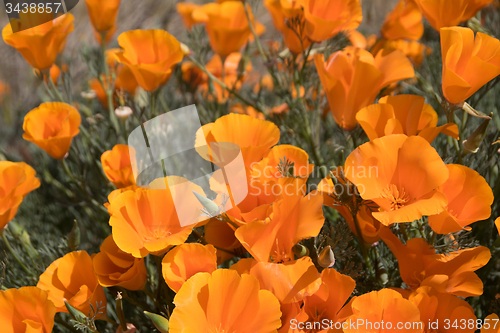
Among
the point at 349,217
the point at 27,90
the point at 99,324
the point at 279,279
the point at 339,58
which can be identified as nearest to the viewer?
the point at 279,279

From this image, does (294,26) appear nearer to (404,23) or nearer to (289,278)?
(404,23)

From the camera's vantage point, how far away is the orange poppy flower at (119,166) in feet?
2.18

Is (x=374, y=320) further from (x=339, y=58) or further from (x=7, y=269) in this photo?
(x=7, y=269)

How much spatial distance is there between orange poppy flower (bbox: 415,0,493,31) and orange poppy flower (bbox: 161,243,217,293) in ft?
1.77

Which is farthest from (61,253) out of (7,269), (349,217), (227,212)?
(349,217)

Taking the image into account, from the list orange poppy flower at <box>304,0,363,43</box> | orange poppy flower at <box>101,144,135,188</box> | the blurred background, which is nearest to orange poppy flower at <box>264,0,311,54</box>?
orange poppy flower at <box>304,0,363,43</box>

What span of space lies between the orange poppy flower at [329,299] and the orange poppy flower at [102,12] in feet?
2.43

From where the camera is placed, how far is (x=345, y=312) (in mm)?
483

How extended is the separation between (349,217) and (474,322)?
0.63 feet

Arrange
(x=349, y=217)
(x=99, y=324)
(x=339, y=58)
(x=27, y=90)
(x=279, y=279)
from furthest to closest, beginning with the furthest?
(x=27, y=90) < (x=99, y=324) < (x=339, y=58) < (x=349, y=217) < (x=279, y=279)

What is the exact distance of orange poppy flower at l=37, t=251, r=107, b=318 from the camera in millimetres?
574

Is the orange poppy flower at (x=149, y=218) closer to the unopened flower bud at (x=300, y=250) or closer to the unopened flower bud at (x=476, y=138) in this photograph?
the unopened flower bud at (x=300, y=250)

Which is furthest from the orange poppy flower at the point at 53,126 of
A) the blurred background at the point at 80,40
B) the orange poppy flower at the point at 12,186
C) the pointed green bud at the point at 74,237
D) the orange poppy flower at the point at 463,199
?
the blurred background at the point at 80,40

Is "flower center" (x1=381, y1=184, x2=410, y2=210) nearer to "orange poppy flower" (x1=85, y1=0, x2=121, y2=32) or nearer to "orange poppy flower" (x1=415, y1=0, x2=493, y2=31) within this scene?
"orange poppy flower" (x1=415, y1=0, x2=493, y2=31)
